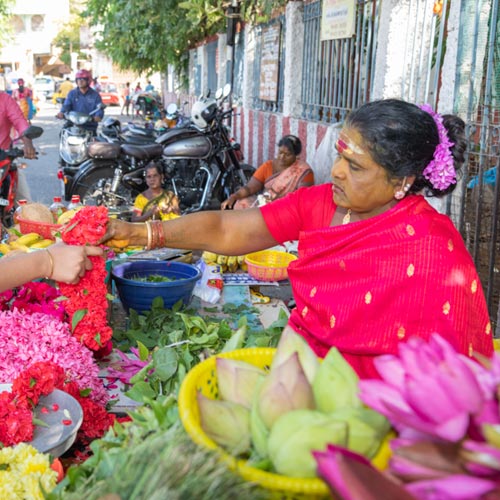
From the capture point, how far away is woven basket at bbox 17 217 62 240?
2.94 m

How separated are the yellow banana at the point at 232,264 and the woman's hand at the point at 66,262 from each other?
1.60 metres

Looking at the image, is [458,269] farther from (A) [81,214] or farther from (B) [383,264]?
(A) [81,214]

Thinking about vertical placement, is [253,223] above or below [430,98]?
below

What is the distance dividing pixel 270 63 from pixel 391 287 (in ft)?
25.4

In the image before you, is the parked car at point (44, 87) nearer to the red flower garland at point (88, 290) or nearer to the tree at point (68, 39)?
the tree at point (68, 39)

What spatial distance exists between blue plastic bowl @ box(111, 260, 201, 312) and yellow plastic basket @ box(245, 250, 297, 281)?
0.50 metres

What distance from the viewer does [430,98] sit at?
463cm

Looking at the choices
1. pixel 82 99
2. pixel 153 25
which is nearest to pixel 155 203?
pixel 82 99

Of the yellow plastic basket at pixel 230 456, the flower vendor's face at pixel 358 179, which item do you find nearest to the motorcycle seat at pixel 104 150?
the flower vendor's face at pixel 358 179

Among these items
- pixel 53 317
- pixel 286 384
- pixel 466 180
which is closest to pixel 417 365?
pixel 286 384

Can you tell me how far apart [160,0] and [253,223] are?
11292mm

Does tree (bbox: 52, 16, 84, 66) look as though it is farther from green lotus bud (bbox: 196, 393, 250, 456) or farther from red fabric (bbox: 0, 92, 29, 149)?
green lotus bud (bbox: 196, 393, 250, 456)

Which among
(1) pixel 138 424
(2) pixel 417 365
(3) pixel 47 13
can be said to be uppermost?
(3) pixel 47 13

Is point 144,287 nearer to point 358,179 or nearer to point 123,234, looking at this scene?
point 123,234
